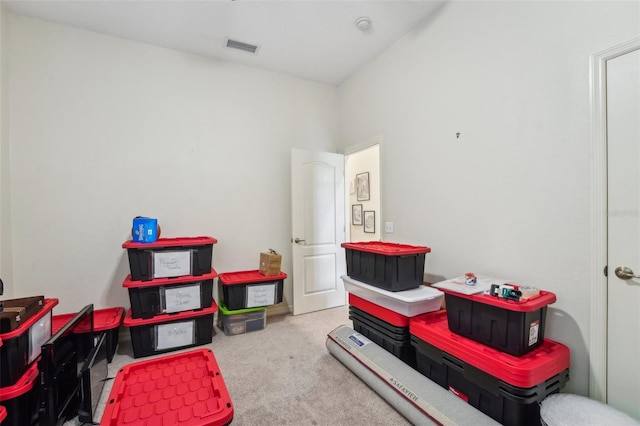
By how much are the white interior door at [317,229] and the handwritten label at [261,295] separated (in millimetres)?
430

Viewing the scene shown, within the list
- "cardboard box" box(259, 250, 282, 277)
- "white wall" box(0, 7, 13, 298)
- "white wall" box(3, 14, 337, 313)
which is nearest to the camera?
"white wall" box(0, 7, 13, 298)

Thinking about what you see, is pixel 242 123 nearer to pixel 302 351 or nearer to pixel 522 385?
pixel 302 351

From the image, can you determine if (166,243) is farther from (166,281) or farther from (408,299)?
(408,299)

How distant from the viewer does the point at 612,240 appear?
157cm

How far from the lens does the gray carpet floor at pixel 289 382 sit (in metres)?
1.76

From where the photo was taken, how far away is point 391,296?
2129 mm

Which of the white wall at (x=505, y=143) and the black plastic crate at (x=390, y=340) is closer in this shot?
the white wall at (x=505, y=143)

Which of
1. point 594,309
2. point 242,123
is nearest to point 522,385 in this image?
point 594,309

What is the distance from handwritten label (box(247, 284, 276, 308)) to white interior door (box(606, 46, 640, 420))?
2.63 m

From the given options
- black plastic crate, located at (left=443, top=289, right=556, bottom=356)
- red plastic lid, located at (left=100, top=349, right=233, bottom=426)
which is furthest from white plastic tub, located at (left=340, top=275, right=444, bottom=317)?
red plastic lid, located at (left=100, top=349, right=233, bottom=426)

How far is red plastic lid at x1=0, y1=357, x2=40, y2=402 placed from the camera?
4.75 ft

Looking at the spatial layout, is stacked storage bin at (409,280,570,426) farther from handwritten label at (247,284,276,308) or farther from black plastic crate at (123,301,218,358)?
black plastic crate at (123,301,218,358)

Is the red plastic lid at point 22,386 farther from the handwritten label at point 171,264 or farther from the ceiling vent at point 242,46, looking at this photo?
the ceiling vent at point 242,46

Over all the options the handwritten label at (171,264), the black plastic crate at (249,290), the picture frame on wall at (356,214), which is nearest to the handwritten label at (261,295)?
the black plastic crate at (249,290)
